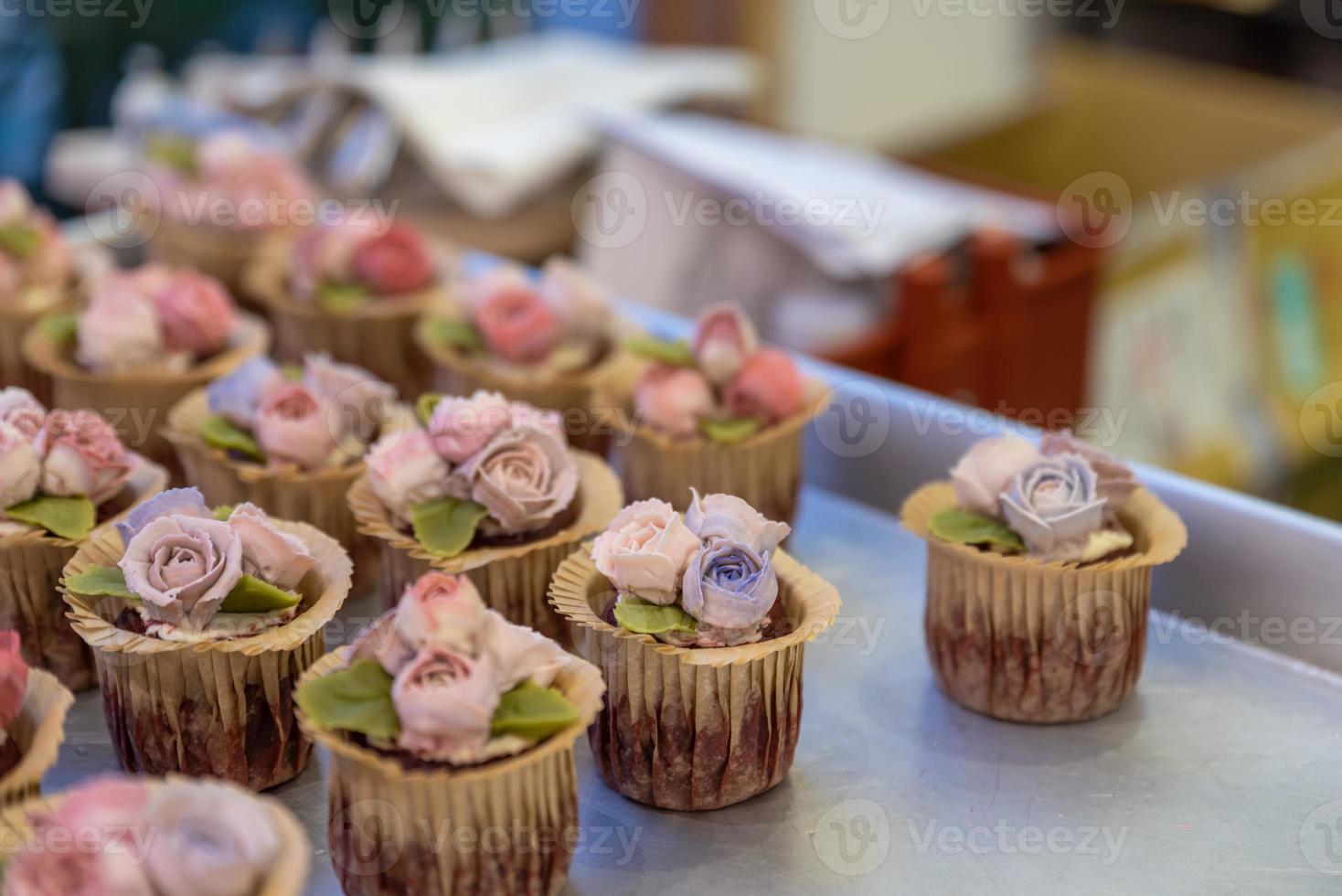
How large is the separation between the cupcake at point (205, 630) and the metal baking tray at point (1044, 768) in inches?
2.8

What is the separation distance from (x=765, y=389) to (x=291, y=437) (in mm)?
486

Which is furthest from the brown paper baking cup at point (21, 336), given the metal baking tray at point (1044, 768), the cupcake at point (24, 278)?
the metal baking tray at point (1044, 768)

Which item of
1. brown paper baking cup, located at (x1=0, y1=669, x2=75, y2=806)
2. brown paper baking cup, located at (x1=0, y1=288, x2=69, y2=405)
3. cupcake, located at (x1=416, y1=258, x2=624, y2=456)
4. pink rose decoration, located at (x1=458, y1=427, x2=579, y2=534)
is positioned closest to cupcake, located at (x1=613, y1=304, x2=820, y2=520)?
cupcake, located at (x1=416, y1=258, x2=624, y2=456)

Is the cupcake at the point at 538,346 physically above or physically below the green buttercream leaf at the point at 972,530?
above

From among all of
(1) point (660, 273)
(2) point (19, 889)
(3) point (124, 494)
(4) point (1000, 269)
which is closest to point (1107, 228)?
(4) point (1000, 269)

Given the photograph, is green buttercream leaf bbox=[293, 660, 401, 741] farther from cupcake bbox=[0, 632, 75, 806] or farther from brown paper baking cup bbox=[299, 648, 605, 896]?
cupcake bbox=[0, 632, 75, 806]

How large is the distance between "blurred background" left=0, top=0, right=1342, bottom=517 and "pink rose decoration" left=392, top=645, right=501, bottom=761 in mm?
1352

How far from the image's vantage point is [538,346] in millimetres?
1727

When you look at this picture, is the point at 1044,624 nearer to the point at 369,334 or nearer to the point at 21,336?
the point at 369,334

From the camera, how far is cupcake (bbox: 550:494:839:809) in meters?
1.19

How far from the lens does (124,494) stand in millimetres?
1419

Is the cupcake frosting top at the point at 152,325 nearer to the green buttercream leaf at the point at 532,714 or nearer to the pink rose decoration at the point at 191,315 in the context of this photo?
the pink rose decoration at the point at 191,315

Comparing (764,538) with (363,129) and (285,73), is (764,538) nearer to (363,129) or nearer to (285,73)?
(363,129)

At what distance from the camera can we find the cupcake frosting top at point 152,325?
1.67 metres
